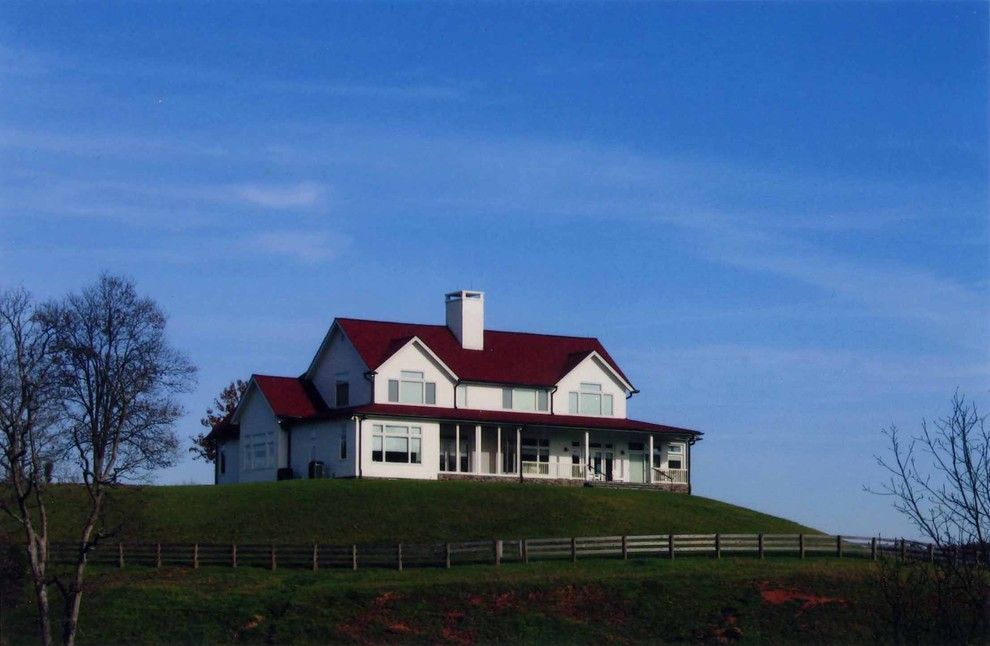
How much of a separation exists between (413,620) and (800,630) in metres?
10.8

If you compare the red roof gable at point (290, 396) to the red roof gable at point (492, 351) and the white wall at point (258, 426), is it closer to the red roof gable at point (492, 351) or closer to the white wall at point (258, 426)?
the white wall at point (258, 426)

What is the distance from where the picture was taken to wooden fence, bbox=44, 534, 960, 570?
47.6m

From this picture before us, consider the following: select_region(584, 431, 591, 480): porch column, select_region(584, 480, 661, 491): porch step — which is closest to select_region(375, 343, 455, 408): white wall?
select_region(584, 431, 591, 480): porch column

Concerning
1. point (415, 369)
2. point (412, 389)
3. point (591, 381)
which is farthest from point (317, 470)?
point (591, 381)

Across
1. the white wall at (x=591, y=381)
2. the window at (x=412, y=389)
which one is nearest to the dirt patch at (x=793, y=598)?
the window at (x=412, y=389)

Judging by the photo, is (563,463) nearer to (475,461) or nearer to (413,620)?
(475,461)

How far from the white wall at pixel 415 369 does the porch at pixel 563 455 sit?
1.64m

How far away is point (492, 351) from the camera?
228 ft

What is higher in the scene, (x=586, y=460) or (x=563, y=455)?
(x=563, y=455)

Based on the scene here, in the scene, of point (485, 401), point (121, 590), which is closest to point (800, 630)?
point (121, 590)

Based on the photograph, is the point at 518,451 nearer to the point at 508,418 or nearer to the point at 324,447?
the point at 508,418

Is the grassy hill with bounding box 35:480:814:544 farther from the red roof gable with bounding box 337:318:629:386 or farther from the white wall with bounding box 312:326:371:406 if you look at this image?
the red roof gable with bounding box 337:318:629:386

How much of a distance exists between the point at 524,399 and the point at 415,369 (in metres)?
5.63

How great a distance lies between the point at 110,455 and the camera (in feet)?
161
